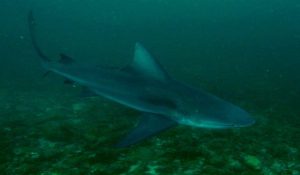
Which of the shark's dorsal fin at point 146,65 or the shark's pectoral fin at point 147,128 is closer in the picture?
the shark's pectoral fin at point 147,128

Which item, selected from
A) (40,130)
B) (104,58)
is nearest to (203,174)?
(40,130)

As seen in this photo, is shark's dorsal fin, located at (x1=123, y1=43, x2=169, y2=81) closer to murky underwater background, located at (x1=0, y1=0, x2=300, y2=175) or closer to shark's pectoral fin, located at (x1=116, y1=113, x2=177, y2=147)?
shark's pectoral fin, located at (x1=116, y1=113, x2=177, y2=147)

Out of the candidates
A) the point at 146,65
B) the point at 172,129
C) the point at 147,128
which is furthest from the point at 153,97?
the point at 172,129

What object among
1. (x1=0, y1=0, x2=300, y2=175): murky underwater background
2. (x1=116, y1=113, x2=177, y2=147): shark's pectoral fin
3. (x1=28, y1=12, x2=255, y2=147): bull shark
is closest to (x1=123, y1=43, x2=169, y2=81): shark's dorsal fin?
(x1=28, y1=12, x2=255, y2=147): bull shark

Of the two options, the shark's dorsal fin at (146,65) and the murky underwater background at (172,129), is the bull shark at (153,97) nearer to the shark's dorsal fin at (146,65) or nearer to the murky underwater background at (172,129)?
the shark's dorsal fin at (146,65)

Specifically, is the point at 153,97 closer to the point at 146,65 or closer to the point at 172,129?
the point at 146,65

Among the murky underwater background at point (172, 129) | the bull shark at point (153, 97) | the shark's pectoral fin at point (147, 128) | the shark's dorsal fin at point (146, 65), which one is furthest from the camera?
the shark's dorsal fin at point (146, 65)

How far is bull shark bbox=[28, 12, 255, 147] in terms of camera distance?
5.33 metres

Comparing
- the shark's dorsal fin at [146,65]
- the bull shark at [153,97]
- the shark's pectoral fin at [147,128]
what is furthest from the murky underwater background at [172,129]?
the shark's dorsal fin at [146,65]

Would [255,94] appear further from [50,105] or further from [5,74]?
[5,74]

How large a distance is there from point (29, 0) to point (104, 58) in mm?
38157

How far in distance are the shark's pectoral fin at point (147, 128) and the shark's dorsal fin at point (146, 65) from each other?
88cm

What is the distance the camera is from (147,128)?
548 centimetres

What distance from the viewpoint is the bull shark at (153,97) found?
17.5 ft
